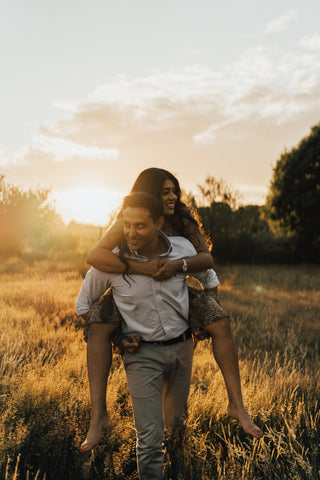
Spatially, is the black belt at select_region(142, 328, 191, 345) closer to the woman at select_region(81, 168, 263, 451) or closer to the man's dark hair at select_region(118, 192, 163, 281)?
the woman at select_region(81, 168, 263, 451)

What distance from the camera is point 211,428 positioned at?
11.5 ft

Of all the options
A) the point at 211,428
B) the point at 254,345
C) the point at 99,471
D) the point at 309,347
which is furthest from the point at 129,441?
the point at 309,347

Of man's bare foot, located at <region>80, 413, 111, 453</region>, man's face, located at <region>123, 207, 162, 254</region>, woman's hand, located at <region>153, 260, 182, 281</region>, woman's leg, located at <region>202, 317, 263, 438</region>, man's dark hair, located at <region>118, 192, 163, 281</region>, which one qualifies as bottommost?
man's bare foot, located at <region>80, 413, 111, 453</region>

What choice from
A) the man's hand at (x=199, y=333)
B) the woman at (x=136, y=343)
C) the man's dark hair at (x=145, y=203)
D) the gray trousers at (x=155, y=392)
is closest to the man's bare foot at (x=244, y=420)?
the woman at (x=136, y=343)

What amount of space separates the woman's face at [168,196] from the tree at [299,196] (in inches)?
919

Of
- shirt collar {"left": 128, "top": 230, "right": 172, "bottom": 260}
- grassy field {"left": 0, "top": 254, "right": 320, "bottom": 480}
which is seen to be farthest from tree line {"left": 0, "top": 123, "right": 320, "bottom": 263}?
shirt collar {"left": 128, "top": 230, "right": 172, "bottom": 260}

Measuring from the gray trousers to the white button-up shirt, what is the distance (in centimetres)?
12

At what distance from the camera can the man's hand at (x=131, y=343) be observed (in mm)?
2562

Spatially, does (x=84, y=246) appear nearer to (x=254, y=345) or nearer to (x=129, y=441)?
(x=254, y=345)

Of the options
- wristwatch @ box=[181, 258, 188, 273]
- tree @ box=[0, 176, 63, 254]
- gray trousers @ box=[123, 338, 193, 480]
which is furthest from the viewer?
tree @ box=[0, 176, 63, 254]

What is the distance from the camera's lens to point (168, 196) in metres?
3.82

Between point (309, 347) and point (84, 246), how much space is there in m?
19.9

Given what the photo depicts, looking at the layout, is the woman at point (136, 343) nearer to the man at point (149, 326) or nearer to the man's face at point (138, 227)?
the man at point (149, 326)

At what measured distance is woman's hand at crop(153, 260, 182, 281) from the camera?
8.57ft
